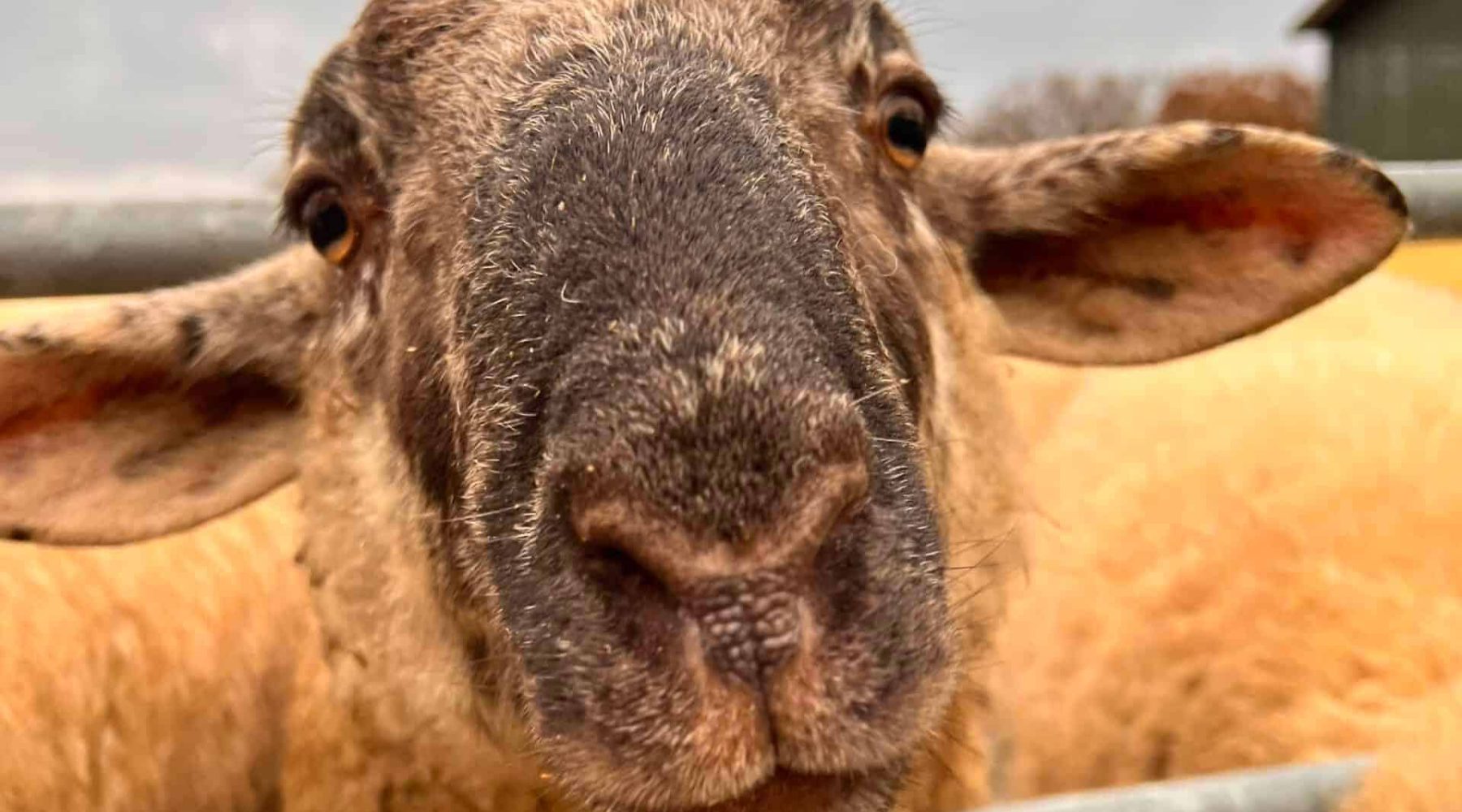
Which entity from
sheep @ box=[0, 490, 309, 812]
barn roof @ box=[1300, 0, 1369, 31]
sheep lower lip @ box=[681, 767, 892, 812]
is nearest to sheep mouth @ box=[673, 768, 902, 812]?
sheep lower lip @ box=[681, 767, 892, 812]

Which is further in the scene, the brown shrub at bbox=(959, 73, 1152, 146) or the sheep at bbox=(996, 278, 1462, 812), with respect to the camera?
the brown shrub at bbox=(959, 73, 1152, 146)

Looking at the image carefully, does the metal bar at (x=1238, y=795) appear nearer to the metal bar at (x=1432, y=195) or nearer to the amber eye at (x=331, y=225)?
the metal bar at (x=1432, y=195)

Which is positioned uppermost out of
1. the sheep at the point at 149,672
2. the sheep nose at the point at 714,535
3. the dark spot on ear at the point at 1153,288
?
the sheep nose at the point at 714,535

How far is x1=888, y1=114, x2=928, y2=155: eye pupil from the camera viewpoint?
2150 mm

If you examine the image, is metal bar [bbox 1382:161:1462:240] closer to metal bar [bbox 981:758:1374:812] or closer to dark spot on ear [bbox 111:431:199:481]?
metal bar [bbox 981:758:1374:812]

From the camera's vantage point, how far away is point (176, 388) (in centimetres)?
232

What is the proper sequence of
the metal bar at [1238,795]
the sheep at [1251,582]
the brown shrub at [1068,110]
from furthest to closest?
the brown shrub at [1068,110]
the sheep at [1251,582]
the metal bar at [1238,795]

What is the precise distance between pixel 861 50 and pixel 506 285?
829 millimetres

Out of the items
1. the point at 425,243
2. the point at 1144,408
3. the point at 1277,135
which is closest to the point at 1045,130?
the point at 1144,408

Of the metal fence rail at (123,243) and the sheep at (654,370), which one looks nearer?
the sheep at (654,370)

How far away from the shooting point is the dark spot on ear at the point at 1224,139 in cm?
226

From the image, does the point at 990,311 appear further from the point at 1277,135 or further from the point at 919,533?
the point at 919,533

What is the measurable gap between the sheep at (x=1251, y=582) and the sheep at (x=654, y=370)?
0.74 metres

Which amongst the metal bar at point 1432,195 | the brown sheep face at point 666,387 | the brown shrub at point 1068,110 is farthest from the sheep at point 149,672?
the brown shrub at point 1068,110
